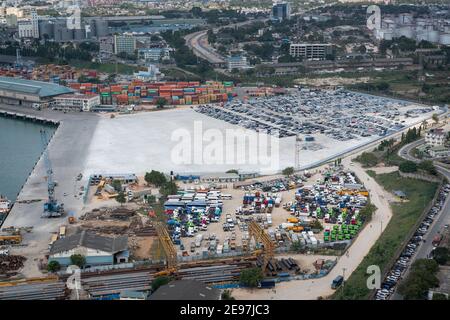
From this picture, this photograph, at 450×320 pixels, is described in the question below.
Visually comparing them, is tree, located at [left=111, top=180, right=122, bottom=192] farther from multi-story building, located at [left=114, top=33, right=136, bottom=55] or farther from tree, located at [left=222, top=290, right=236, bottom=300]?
multi-story building, located at [left=114, top=33, right=136, bottom=55]

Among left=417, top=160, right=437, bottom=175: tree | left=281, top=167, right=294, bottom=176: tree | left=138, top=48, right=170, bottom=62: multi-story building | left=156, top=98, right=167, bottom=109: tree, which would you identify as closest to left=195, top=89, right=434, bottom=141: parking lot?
left=156, top=98, right=167, bottom=109: tree

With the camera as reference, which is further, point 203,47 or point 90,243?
point 203,47

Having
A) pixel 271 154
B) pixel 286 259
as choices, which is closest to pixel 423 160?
pixel 271 154

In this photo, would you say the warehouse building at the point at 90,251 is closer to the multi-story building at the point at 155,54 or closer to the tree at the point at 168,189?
the tree at the point at 168,189

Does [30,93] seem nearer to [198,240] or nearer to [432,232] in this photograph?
[198,240]

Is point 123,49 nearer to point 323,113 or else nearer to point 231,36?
point 231,36

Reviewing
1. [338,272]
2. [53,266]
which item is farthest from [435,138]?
[53,266]

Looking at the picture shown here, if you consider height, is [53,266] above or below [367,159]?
below
